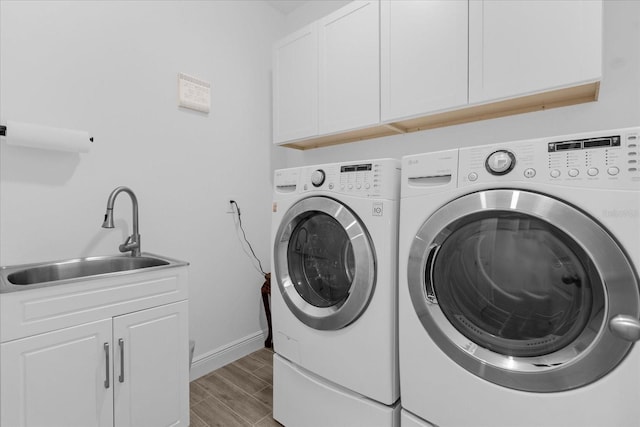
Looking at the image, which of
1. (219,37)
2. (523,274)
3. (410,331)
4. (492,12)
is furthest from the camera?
(219,37)

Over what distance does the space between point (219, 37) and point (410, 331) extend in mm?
2180

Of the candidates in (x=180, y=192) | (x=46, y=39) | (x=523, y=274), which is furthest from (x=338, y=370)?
(x=46, y=39)

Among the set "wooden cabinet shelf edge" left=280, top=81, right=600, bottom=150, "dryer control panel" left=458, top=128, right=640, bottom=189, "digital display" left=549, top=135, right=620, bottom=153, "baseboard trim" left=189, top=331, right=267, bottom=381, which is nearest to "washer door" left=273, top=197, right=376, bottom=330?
"dryer control panel" left=458, top=128, right=640, bottom=189

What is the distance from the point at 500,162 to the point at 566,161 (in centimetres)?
16

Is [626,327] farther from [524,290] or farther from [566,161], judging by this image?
[566,161]

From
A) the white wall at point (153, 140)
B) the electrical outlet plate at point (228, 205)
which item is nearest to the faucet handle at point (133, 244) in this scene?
the white wall at point (153, 140)

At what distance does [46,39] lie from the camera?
1.41m

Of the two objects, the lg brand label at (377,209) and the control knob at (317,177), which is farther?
the control knob at (317,177)

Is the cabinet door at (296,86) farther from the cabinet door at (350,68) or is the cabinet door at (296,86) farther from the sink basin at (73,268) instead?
the sink basin at (73,268)

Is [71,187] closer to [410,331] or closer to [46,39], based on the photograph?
[46,39]

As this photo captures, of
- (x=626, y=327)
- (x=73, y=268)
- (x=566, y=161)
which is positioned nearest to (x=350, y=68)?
(x=566, y=161)

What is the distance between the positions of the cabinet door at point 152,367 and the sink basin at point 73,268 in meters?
0.23

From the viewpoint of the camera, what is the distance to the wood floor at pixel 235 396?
1570mm

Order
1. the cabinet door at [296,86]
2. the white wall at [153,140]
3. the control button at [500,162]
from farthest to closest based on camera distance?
the cabinet door at [296,86], the white wall at [153,140], the control button at [500,162]
